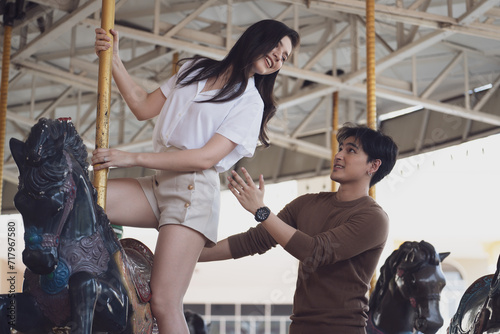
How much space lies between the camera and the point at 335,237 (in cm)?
269

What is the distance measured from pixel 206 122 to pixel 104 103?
35cm

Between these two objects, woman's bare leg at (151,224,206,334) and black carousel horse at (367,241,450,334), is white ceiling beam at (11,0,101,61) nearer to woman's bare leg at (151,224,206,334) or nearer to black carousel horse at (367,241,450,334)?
black carousel horse at (367,241,450,334)

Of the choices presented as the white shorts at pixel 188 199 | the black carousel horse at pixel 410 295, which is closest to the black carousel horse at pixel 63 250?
the white shorts at pixel 188 199

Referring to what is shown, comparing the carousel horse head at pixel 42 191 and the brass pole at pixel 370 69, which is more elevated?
the brass pole at pixel 370 69

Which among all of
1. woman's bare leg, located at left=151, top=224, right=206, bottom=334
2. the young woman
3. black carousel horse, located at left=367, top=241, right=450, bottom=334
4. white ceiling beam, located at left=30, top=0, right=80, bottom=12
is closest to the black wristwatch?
the young woman

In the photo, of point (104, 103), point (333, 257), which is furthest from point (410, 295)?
point (104, 103)

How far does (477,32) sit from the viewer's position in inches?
302

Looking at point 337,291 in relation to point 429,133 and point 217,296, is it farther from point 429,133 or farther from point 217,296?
point 217,296

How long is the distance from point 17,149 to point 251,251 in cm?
130

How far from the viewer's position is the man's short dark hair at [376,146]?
9.88 feet

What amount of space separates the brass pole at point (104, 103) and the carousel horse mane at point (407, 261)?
234 centimetres

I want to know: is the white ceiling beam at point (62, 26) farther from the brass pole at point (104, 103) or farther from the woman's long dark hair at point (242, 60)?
the woman's long dark hair at point (242, 60)

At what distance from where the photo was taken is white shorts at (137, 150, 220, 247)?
2312 millimetres

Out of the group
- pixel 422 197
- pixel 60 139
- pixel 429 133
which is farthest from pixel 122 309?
pixel 422 197
